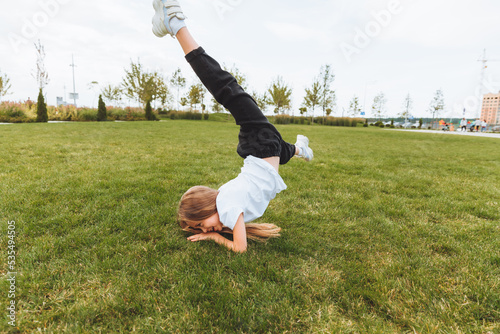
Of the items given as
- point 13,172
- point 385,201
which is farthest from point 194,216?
point 13,172

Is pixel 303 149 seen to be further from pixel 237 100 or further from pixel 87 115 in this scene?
pixel 87 115

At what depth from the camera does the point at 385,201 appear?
3.88 metres

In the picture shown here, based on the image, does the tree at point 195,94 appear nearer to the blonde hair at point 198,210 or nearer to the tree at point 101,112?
the tree at point 101,112

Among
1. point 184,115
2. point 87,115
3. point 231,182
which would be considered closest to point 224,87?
point 231,182

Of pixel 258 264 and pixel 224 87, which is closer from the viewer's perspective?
pixel 258 264

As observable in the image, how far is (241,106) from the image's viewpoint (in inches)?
107

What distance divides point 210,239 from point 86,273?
1075mm

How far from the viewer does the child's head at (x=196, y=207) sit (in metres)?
2.61

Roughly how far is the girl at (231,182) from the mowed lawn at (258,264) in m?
0.22

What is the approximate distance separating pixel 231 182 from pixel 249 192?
0.84ft

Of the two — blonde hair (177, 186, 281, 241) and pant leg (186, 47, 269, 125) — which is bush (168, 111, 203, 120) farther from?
blonde hair (177, 186, 281, 241)

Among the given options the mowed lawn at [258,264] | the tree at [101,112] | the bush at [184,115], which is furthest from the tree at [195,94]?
the mowed lawn at [258,264]

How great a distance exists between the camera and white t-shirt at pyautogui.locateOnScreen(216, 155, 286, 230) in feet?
7.94

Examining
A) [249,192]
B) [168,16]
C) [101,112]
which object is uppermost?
[101,112]
